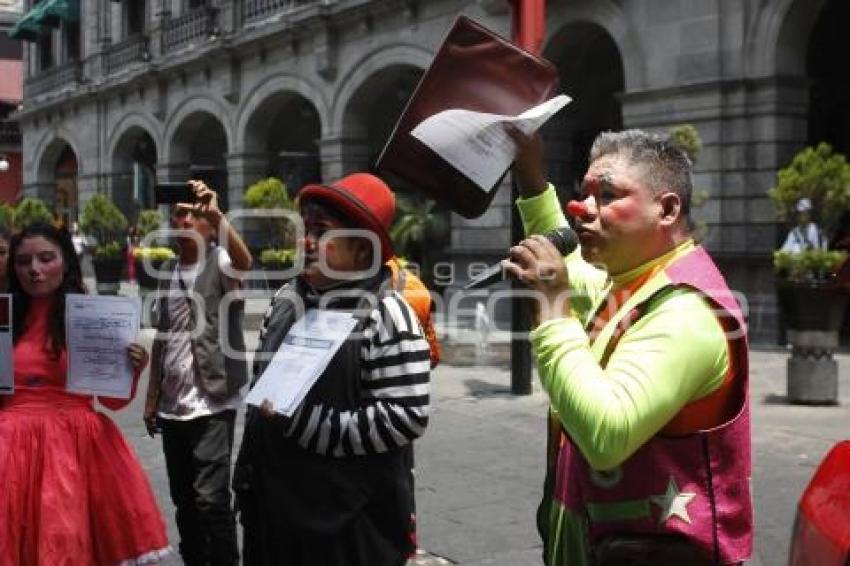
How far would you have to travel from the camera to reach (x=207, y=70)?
25.4 metres

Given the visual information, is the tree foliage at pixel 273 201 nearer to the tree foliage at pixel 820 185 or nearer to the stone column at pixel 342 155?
the stone column at pixel 342 155

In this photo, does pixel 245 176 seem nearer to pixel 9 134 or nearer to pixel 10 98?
pixel 9 134

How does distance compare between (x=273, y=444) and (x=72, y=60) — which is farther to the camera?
(x=72, y=60)

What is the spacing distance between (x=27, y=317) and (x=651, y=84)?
11.8 m

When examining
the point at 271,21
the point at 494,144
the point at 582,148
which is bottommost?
the point at 494,144

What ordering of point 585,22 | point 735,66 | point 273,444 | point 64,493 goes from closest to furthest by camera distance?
point 273,444 → point 64,493 → point 735,66 → point 585,22

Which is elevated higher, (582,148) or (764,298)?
(582,148)

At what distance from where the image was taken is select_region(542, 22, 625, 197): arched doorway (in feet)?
55.0

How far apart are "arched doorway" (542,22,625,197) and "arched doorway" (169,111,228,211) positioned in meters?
11.1

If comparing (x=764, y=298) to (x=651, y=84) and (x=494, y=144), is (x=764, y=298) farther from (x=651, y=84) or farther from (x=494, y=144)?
(x=494, y=144)

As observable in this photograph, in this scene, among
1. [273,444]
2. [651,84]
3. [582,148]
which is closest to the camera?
[273,444]

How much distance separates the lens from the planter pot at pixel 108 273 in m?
21.5

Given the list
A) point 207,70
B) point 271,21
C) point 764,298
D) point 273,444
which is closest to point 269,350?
point 273,444

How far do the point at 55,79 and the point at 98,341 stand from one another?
3342cm
